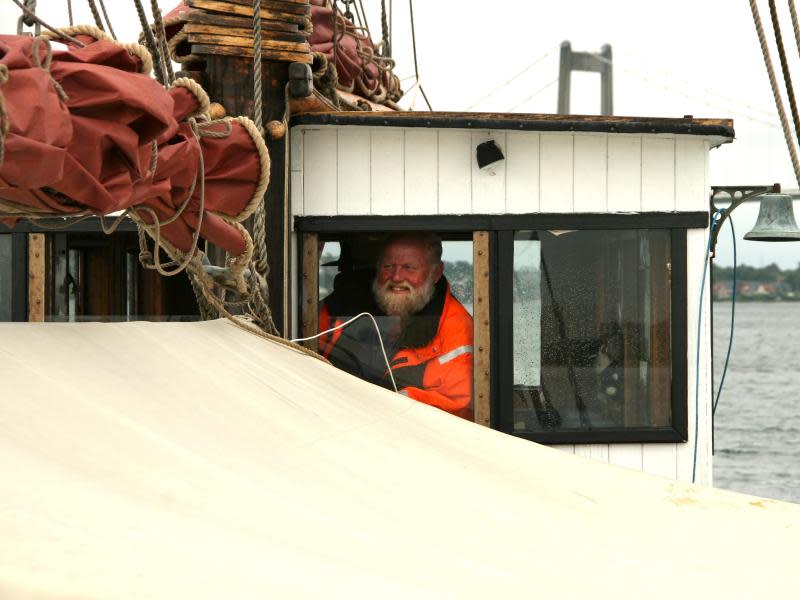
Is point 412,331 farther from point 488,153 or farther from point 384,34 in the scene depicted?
point 384,34

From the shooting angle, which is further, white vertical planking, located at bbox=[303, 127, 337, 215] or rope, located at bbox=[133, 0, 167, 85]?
white vertical planking, located at bbox=[303, 127, 337, 215]

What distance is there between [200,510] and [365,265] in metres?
3.93

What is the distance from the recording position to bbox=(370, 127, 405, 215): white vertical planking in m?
5.67

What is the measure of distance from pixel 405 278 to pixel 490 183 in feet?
2.01

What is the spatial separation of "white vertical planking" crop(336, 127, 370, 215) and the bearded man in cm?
28

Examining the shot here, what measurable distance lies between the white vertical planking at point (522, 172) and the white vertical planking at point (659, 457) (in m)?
1.27

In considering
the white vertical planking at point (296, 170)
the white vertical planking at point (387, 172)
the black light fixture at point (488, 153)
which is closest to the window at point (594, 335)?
the black light fixture at point (488, 153)

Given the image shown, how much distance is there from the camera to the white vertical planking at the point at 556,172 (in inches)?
224

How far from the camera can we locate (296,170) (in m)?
5.65

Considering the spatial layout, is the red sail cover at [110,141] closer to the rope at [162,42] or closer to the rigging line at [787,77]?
the rope at [162,42]

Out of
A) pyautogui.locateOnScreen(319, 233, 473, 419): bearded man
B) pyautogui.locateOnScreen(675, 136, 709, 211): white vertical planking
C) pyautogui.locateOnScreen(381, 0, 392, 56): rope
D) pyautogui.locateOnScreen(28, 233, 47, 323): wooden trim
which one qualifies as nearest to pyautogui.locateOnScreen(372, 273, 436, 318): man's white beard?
pyautogui.locateOnScreen(319, 233, 473, 419): bearded man

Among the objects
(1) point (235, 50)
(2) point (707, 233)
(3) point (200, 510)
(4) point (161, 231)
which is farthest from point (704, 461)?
(3) point (200, 510)

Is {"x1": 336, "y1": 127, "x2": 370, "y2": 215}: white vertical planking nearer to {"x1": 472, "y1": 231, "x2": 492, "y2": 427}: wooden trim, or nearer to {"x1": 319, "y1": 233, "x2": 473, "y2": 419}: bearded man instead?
{"x1": 319, "y1": 233, "x2": 473, "y2": 419}: bearded man

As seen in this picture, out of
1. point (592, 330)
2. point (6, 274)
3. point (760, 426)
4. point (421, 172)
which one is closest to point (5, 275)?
point (6, 274)
